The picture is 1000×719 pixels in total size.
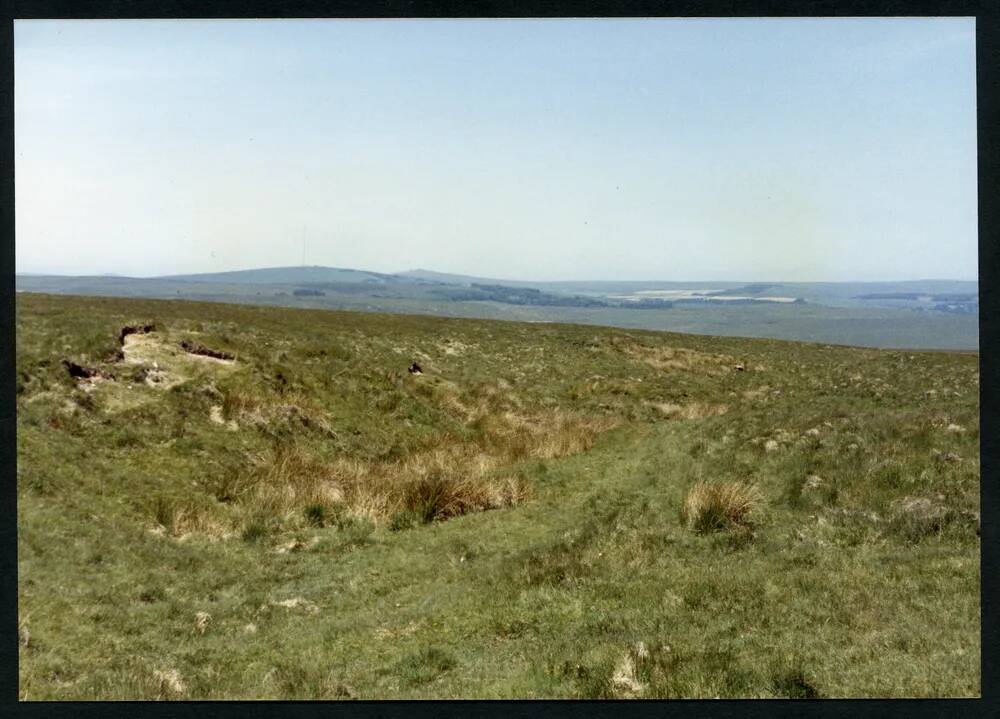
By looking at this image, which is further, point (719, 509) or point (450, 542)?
point (450, 542)

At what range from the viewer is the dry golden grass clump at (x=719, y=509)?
1107 centimetres

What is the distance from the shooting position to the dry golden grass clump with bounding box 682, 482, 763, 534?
36.3ft

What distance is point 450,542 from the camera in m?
11.9

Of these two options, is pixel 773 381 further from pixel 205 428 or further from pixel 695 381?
pixel 205 428

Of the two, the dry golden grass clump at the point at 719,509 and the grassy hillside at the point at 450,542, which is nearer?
the grassy hillside at the point at 450,542

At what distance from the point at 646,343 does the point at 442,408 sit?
36.4 meters

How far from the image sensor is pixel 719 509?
36.7 ft

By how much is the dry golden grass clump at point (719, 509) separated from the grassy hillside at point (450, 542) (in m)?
0.05

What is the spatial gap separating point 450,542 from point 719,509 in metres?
4.26

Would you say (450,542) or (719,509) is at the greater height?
(719,509)

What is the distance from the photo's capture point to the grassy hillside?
291 inches

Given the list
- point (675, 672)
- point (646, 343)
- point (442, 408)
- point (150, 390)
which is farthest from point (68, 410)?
point (646, 343)

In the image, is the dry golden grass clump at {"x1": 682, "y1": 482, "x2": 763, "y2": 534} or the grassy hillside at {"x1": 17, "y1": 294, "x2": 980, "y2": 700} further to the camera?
the dry golden grass clump at {"x1": 682, "y1": 482, "x2": 763, "y2": 534}

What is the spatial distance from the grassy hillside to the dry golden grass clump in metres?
0.05
